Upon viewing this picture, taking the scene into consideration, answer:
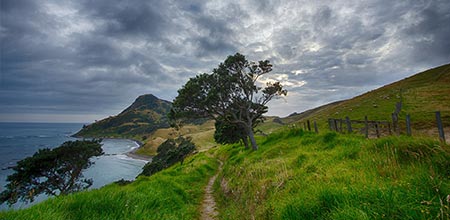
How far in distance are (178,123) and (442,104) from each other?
170 feet

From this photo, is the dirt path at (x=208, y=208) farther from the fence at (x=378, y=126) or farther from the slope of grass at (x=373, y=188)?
the fence at (x=378, y=126)

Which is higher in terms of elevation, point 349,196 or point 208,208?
point 349,196

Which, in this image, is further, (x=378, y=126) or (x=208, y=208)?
(x=378, y=126)

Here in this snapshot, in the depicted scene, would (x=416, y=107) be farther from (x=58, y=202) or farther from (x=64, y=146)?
(x=64, y=146)

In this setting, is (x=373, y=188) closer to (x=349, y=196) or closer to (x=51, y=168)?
(x=349, y=196)

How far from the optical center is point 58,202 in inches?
220

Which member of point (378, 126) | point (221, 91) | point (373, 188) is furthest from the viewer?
point (221, 91)

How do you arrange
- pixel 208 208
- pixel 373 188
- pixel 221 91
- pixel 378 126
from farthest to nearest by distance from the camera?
1. pixel 221 91
2. pixel 378 126
3. pixel 208 208
4. pixel 373 188

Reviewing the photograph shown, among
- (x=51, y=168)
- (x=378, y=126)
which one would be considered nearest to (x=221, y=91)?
(x=378, y=126)

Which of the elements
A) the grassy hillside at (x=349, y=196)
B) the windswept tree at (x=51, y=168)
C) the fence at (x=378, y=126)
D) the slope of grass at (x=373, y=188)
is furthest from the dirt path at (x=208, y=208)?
the windswept tree at (x=51, y=168)

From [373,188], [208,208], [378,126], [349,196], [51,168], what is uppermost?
[378,126]

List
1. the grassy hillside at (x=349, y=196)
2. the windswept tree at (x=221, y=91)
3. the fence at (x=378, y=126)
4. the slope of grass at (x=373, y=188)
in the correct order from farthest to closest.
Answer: the windswept tree at (x=221, y=91), the fence at (x=378, y=126), the grassy hillside at (x=349, y=196), the slope of grass at (x=373, y=188)

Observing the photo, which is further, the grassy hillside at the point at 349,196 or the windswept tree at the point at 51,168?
the windswept tree at the point at 51,168

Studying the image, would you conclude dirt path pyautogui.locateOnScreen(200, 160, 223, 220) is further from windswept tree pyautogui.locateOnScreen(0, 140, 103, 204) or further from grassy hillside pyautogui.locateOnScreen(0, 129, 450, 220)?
windswept tree pyautogui.locateOnScreen(0, 140, 103, 204)
